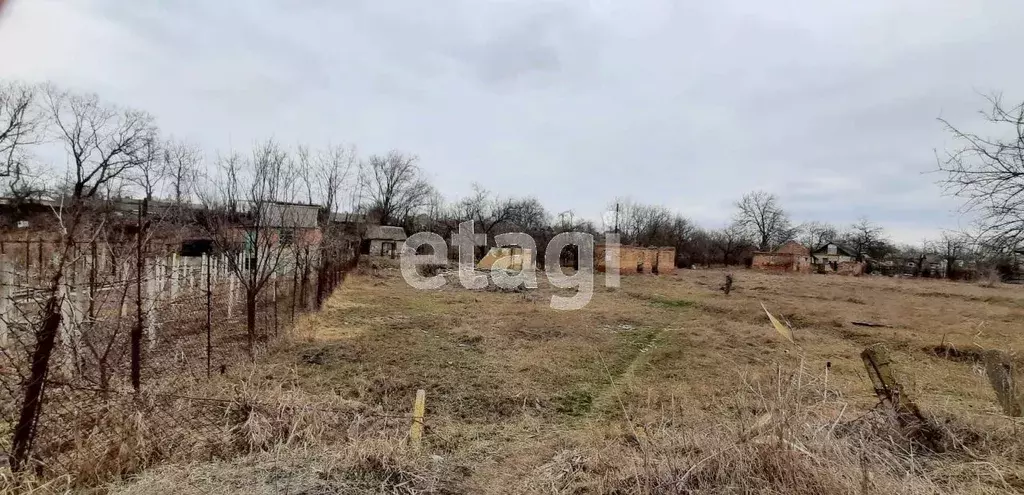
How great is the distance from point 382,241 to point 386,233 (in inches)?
35.5

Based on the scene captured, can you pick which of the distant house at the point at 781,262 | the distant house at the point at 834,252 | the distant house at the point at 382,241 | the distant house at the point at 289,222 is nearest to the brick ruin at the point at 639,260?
the distant house at the point at 781,262

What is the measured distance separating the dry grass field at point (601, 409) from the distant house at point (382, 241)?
25439mm

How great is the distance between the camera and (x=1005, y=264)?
6617mm

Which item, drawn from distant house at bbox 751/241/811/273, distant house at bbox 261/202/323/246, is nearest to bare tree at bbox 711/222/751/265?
distant house at bbox 751/241/811/273

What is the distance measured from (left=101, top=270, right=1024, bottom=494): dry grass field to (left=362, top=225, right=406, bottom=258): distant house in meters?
25.4

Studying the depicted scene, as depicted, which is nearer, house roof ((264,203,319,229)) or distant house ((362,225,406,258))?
house roof ((264,203,319,229))

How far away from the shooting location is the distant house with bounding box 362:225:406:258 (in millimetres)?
35875

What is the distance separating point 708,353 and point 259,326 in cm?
759

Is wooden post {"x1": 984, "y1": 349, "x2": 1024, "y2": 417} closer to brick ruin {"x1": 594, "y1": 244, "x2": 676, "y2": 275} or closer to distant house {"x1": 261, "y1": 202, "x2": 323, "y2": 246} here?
distant house {"x1": 261, "y1": 202, "x2": 323, "y2": 246}

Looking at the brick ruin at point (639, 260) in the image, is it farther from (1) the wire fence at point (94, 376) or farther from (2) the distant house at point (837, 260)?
(1) the wire fence at point (94, 376)

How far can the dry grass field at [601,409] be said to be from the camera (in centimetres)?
255

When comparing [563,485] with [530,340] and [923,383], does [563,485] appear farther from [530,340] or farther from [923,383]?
[923,383]

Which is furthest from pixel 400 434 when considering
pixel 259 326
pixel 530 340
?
pixel 259 326

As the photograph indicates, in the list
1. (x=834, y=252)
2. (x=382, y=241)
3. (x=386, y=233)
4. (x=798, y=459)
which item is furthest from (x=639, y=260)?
(x=834, y=252)
